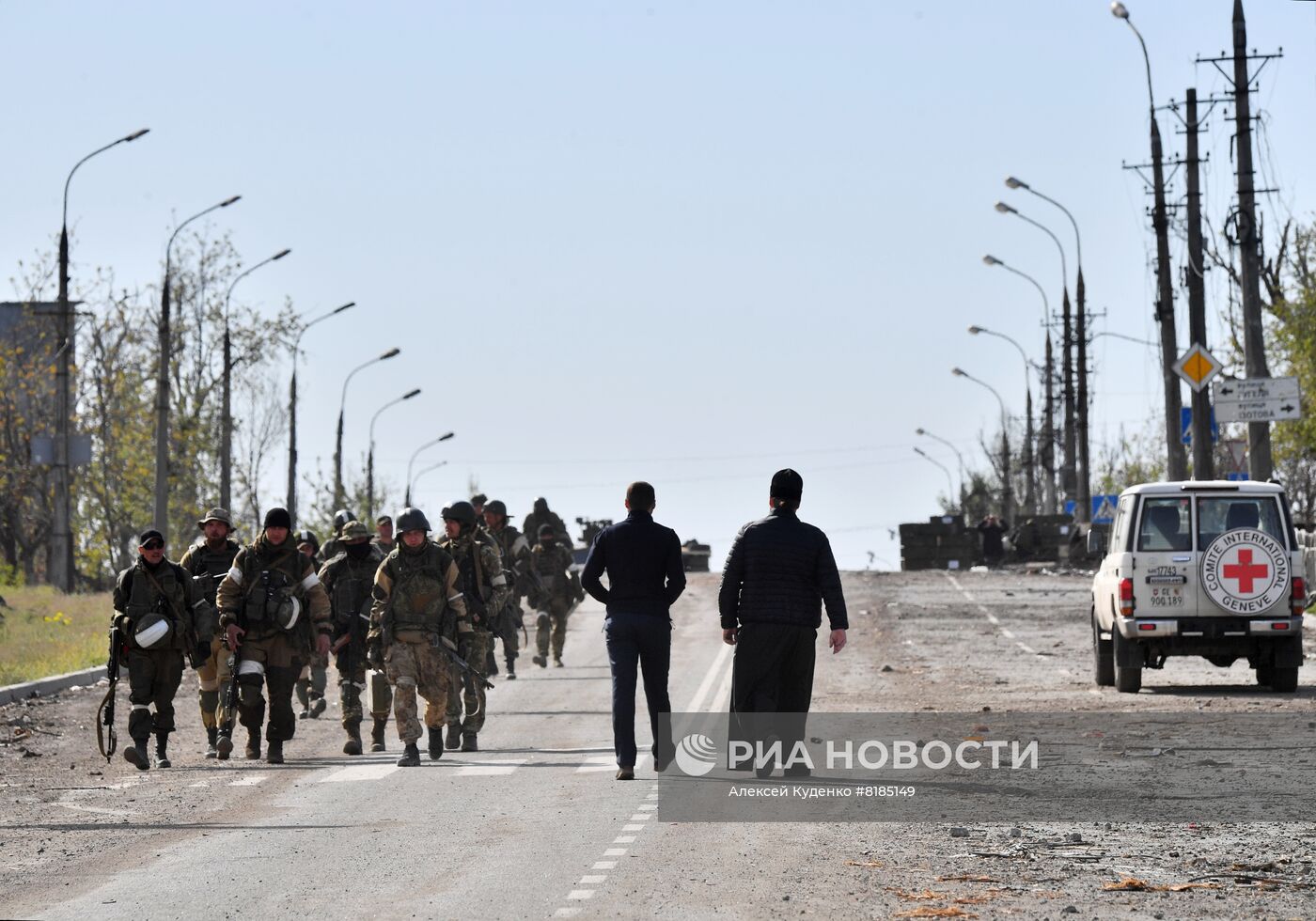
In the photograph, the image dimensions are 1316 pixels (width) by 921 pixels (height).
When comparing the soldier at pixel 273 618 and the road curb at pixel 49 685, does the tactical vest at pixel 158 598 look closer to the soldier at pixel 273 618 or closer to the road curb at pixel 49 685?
the soldier at pixel 273 618

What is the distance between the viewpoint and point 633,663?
48.2 feet

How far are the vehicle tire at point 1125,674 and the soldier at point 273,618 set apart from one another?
894cm

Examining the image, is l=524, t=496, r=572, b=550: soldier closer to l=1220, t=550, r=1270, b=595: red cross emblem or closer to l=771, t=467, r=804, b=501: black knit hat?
l=1220, t=550, r=1270, b=595: red cross emblem

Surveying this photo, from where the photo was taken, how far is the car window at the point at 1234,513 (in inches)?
895

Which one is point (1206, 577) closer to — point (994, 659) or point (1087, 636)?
point (994, 659)

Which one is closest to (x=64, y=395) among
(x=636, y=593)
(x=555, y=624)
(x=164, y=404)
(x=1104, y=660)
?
(x=164, y=404)

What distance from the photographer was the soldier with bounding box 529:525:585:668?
27812 millimetres

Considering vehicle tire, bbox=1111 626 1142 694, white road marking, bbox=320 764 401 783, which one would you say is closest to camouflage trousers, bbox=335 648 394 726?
white road marking, bbox=320 764 401 783

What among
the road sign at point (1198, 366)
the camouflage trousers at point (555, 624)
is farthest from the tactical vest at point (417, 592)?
the road sign at point (1198, 366)

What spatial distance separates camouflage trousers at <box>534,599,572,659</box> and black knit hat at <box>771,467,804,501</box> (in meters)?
14.6

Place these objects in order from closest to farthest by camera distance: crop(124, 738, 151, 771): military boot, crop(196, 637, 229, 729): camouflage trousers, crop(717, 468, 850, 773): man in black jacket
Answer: crop(717, 468, 850, 773): man in black jacket → crop(124, 738, 151, 771): military boot → crop(196, 637, 229, 729): camouflage trousers

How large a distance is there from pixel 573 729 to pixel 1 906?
10567 millimetres

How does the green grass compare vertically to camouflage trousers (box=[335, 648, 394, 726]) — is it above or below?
above

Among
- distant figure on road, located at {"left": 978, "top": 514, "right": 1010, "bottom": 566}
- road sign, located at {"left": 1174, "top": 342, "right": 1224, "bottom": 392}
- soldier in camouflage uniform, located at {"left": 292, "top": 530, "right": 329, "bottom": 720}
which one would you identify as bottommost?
soldier in camouflage uniform, located at {"left": 292, "top": 530, "right": 329, "bottom": 720}
